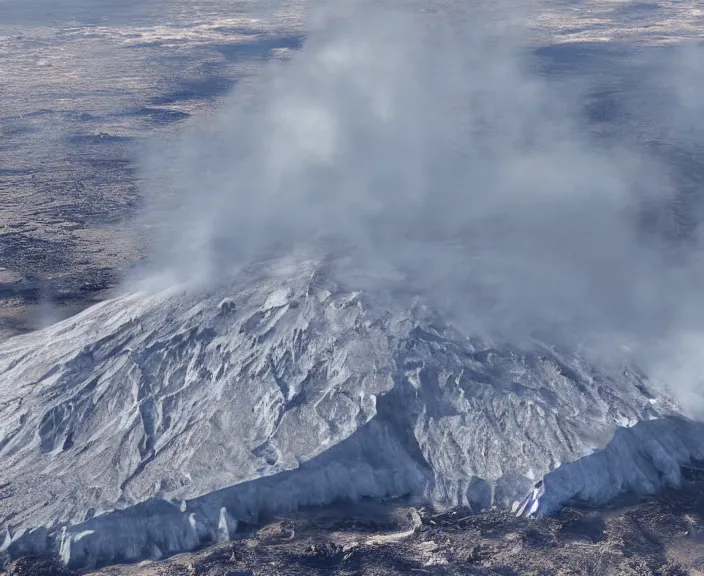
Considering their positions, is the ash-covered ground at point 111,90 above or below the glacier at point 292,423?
below

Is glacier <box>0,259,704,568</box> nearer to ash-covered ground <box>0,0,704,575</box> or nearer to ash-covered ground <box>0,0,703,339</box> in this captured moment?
ash-covered ground <box>0,0,704,575</box>

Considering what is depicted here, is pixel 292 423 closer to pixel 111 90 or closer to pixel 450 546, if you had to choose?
pixel 450 546

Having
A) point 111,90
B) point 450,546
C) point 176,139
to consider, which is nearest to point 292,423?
point 450,546

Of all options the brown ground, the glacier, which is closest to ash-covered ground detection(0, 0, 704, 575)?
the brown ground

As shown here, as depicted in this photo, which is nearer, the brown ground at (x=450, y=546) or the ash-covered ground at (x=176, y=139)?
the brown ground at (x=450, y=546)

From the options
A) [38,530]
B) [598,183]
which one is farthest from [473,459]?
[598,183]

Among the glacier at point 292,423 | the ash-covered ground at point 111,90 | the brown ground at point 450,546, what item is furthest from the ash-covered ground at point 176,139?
the glacier at point 292,423

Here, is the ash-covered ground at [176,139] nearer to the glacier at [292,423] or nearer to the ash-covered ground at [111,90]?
the ash-covered ground at [111,90]

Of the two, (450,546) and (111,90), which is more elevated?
(450,546)
